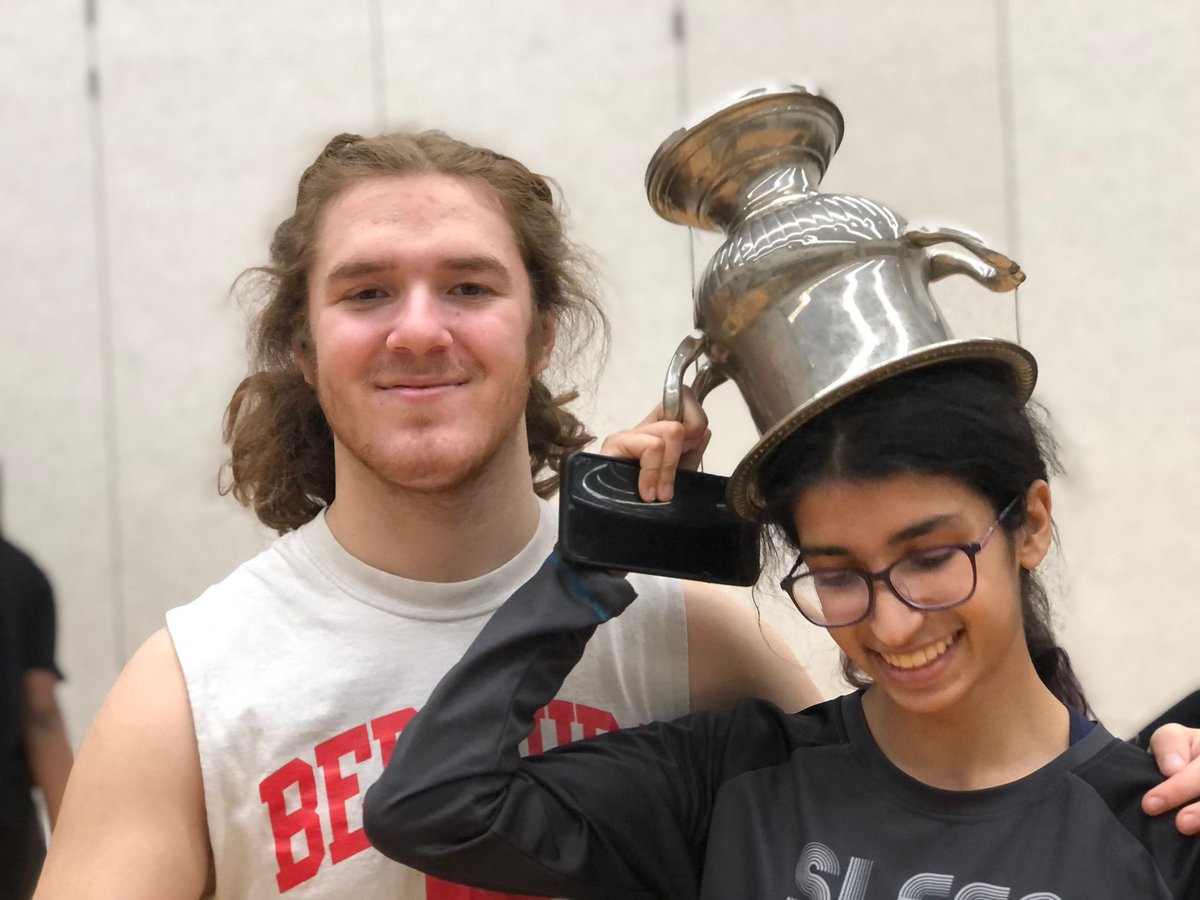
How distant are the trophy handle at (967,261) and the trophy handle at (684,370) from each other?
9.9 inches

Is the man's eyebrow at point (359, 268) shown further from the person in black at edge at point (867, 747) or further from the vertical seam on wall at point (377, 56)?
the vertical seam on wall at point (377, 56)

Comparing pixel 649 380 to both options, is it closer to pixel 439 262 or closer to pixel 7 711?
pixel 7 711

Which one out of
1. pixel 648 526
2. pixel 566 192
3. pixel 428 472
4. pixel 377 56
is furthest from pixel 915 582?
pixel 377 56

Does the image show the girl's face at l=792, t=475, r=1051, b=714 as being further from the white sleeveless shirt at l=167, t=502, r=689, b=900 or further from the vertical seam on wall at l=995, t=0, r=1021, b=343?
the vertical seam on wall at l=995, t=0, r=1021, b=343

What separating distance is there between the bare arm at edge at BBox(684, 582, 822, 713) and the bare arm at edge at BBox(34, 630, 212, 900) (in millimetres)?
613

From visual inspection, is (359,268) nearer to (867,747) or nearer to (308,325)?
(308,325)

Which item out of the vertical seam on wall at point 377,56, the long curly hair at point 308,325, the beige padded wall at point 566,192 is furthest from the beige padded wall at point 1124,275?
the long curly hair at point 308,325

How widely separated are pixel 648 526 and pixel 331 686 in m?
0.42

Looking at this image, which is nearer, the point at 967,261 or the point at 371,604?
the point at 967,261

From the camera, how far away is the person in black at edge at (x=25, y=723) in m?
2.75

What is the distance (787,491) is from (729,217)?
32 centimetres

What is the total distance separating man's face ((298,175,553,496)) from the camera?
1.64 metres

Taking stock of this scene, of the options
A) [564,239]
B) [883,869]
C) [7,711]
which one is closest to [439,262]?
[564,239]

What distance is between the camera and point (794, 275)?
1.44 meters
